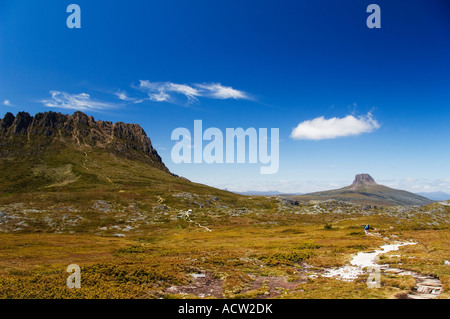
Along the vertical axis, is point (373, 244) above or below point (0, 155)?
below

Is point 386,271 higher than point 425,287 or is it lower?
lower

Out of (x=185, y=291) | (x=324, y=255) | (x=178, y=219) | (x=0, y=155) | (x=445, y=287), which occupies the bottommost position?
(x=178, y=219)

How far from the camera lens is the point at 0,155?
627 feet

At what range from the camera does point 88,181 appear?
156 metres

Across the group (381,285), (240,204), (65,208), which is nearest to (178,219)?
(65,208)

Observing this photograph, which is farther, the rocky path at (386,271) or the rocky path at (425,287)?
the rocky path at (386,271)

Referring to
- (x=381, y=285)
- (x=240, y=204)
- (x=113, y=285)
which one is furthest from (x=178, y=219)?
(x=381, y=285)

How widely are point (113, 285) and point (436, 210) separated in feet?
425

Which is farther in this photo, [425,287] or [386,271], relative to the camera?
[386,271]

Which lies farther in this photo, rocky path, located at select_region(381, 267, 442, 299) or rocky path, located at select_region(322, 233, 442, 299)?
rocky path, located at select_region(322, 233, 442, 299)

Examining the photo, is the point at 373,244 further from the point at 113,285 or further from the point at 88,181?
the point at 88,181
